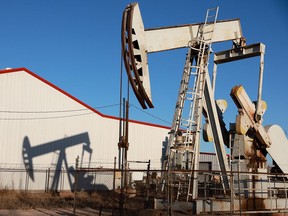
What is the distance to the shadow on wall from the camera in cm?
2291

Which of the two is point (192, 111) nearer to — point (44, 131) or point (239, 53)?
point (239, 53)

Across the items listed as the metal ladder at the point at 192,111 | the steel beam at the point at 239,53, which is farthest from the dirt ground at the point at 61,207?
the steel beam at the point at 239,53

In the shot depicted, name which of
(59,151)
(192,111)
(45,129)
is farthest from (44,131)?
(192,111)

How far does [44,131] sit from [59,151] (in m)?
1.72

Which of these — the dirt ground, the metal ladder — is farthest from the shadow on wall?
the metal ladder

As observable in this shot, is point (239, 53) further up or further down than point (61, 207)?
further up

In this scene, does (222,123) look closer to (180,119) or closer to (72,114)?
(180,119)

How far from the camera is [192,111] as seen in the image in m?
12.3

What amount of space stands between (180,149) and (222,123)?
282cm

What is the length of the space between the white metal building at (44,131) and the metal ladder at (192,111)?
504 inches

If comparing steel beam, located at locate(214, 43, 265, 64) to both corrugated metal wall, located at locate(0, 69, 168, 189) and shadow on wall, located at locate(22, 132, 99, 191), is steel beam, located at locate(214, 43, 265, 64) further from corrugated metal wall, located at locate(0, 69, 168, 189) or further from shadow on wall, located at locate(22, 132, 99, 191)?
shadow on wall, located at locate(22, 132, 99, 191)

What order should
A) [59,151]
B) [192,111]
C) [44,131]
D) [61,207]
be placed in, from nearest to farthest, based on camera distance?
[192,111] < [61,207] < [44,131] < [59,151]

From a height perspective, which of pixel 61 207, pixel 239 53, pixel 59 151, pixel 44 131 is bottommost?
pixel 61 207

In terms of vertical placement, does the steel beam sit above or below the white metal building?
above
